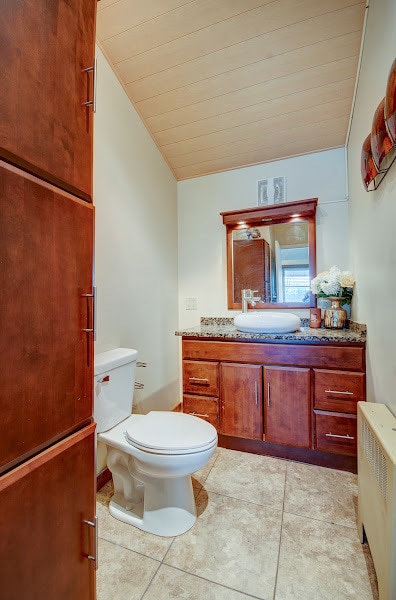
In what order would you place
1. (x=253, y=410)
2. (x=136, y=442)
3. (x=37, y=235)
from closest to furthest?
(x=37, y=235), (x=136, y=442), (x=253, y=410)

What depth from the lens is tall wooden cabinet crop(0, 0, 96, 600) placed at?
56cm

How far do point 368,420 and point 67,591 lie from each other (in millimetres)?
1080

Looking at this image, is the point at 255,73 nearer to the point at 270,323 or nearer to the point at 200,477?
the point at 270,323

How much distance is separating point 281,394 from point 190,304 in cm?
117

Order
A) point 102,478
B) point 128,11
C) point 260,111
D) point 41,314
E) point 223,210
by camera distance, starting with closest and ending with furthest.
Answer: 1. point 41,314
2. point 128,11
3. point 102,478
4. point 260,111
5. point 223,210

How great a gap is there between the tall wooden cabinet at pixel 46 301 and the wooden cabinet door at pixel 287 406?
4.23 ft

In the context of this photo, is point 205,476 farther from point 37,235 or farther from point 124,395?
point 37,235

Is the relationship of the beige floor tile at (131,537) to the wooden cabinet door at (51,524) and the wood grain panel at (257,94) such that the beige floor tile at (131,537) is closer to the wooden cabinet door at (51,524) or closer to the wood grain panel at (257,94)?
the wooden cabinet door at (51,524)

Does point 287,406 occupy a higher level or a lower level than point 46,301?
lower

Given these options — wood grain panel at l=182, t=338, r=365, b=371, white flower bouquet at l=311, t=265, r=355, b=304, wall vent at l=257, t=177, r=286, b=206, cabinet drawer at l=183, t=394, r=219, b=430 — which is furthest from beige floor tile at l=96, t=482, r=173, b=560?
wall vent at l=257, t=177, r=286, b=206

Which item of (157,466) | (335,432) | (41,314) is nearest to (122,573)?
(157,466)

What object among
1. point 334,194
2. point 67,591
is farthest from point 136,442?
point 334,194

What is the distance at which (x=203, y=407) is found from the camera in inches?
78.2

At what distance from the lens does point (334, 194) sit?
7.02 ft
